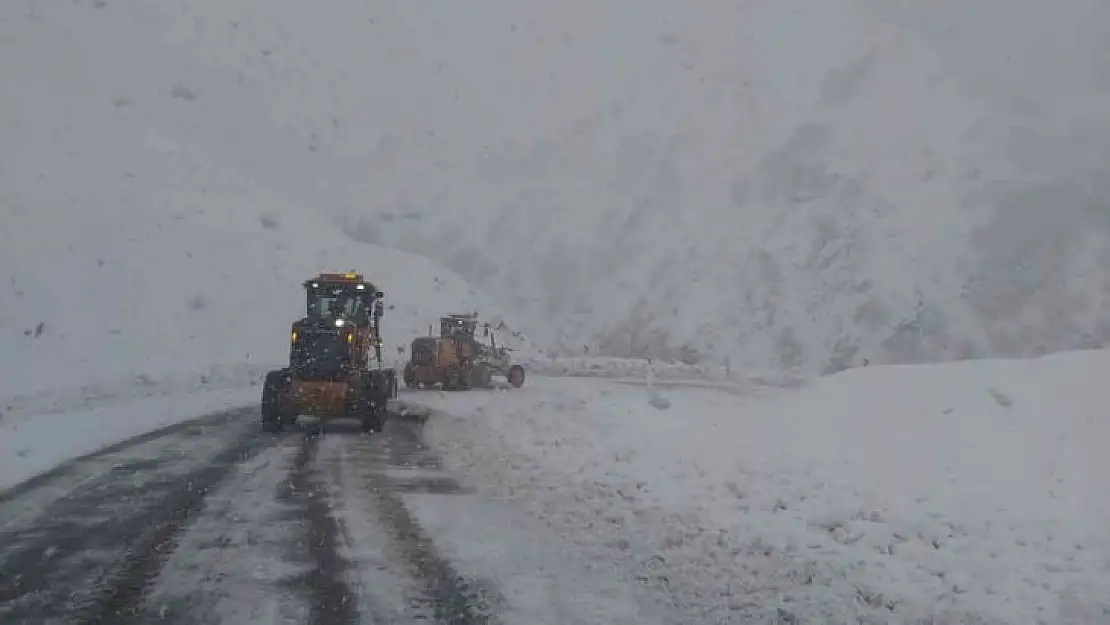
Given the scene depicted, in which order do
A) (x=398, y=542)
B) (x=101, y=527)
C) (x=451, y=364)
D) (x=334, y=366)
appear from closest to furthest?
(x=398, y=542), (x=101, y=527), (x=334, y=366), (x=451, y=364)

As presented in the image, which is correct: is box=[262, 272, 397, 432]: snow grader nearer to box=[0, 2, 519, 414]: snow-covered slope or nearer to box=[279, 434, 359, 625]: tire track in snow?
box=[279, 434, 359, 625]: tire track in snow

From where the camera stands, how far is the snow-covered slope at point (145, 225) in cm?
3731

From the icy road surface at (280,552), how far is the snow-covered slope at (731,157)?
38806mm

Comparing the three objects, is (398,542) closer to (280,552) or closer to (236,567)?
(280,552)

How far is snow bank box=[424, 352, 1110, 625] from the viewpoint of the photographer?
6938 millimetres

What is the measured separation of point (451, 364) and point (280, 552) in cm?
2317

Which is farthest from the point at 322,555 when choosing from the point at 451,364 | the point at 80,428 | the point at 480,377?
the point at 480,377

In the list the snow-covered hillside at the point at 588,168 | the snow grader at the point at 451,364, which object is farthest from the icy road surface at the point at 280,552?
the snow-covered hillside at the point at 588,168

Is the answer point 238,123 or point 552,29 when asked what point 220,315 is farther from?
point 552,29

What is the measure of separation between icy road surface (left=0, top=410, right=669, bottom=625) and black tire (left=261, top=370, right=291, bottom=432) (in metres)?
4.59

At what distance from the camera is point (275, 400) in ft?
57.7

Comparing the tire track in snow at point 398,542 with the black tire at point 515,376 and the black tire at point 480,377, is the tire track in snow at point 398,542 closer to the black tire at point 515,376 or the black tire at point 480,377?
the black tire at point 480,377

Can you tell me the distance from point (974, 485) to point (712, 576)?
4.66 meters

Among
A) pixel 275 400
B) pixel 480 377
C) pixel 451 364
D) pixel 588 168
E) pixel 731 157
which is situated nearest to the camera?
pixel 275 400
